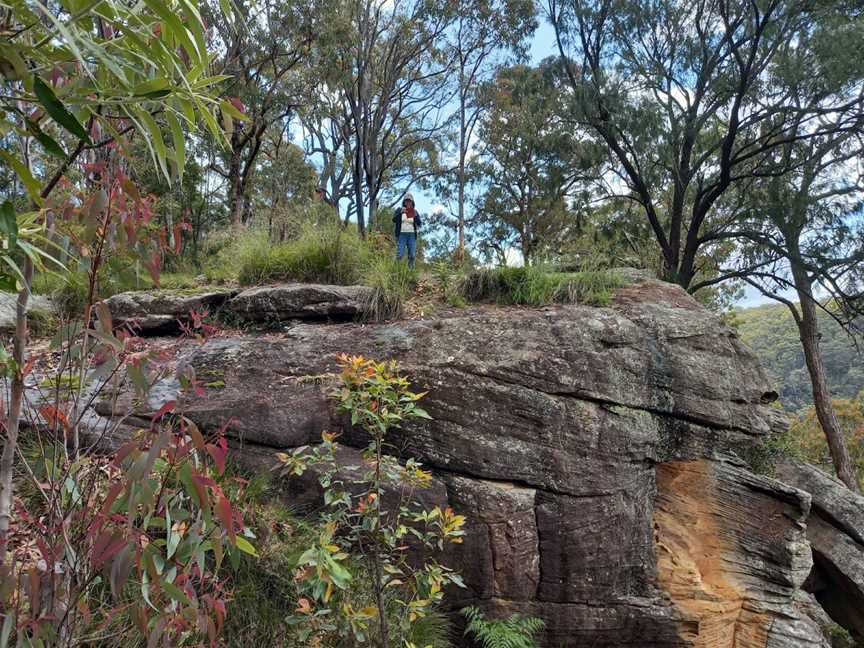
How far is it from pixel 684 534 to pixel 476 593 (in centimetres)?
233

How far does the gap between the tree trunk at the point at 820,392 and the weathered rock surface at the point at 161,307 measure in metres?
10.5

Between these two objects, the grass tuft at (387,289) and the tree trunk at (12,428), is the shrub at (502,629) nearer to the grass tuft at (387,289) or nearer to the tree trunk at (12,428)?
the grass tuft at (387,289)

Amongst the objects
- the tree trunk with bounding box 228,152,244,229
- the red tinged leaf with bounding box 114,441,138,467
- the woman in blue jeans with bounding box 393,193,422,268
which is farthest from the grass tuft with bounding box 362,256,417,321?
the tree trunk with bounding box 228,152,244,229

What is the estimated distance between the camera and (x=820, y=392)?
1098cm

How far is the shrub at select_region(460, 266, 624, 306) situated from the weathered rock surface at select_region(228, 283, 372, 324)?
1.30 m

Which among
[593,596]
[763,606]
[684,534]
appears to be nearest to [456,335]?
[593,596]

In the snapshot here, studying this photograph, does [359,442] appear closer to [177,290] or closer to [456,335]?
[456,335]

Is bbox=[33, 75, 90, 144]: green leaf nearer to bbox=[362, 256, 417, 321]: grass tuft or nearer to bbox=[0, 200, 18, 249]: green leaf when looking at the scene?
bbox=[0, 200, 18, 249]: green leaf

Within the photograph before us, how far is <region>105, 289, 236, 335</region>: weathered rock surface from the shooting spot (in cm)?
554

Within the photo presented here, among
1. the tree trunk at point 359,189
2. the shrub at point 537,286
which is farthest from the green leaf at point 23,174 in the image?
the tree trunk at point 359,189

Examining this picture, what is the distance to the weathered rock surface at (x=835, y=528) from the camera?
261 inches

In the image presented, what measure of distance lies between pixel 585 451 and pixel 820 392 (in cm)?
917

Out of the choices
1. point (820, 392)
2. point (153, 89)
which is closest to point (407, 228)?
point (153, 89)

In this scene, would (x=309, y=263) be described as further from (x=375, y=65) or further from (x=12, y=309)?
(x=375, y=65)
